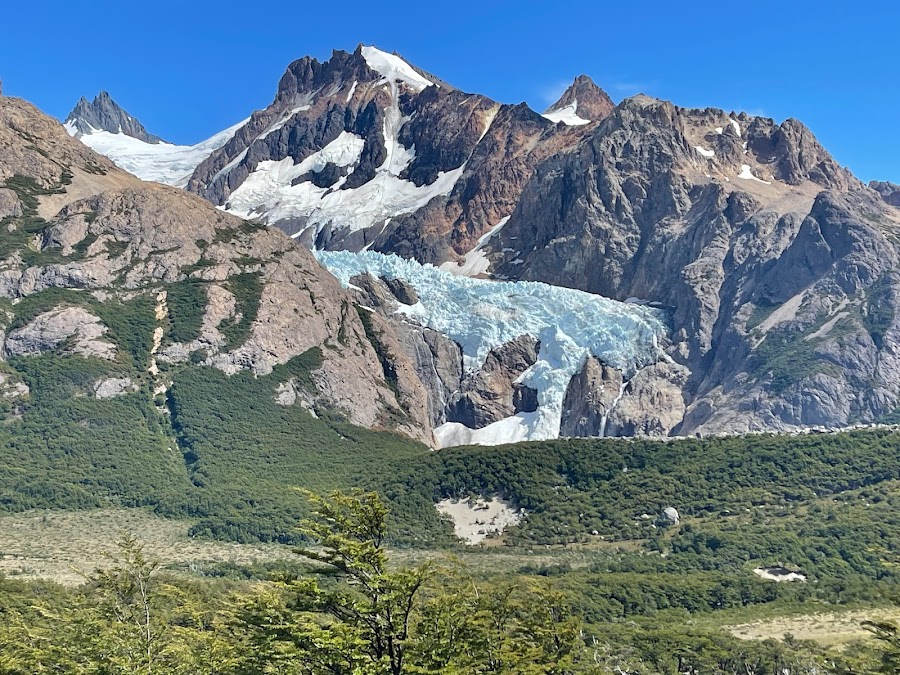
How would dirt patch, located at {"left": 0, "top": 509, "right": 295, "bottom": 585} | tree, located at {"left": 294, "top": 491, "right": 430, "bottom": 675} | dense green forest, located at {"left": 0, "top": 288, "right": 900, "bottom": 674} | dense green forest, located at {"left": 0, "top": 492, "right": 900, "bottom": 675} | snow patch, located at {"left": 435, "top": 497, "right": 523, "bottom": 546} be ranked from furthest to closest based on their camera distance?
snow patch, located at {"left": 435, "top": 497, "right": 523, "bottom": 546}
dirt patch, located at {"left": 0, "top": 509, "right": 295, "bottom": 585}
dense green forest, located at {"left": 0, "top": 288, "right": 900, "bottom": 674}
dense green forest, located at {"left": 0, "top": 492, "right": 900, "bottom": 675}
tree, located at {"left": 294, "top": 491, "right": 430, "bottom": 675}

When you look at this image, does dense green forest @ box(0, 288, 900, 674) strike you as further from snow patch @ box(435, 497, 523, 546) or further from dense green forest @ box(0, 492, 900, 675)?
snow patch @ box(435, 497, 523, 546)

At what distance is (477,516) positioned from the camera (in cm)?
16912

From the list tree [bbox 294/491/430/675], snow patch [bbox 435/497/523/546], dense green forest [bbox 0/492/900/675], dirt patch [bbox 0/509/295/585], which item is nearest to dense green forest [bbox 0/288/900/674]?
dense green forest [bbox 0/492/900/675]

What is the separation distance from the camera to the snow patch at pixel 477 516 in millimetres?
163000

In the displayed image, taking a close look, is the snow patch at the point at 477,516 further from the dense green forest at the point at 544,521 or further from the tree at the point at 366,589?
the tree at the point at 366,589

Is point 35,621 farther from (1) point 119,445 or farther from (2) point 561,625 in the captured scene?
(1) point 119,445

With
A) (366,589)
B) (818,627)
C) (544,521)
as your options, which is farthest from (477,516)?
(366,589)

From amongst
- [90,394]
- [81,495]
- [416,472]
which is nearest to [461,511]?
[416,472]

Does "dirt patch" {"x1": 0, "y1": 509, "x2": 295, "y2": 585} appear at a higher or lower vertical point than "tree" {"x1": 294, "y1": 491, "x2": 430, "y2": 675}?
higher

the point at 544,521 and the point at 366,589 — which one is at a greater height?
the point at 544,521

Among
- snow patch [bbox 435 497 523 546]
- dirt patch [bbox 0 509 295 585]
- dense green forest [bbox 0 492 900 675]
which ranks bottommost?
dense green forest [bbox 0 492 900 675]

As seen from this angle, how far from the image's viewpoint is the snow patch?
535 ft

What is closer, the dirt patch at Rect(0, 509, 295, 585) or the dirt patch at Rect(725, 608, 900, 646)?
the dirt patch at Rect(725, 608, 900, 646)

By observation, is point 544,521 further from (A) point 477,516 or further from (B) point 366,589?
(B) point 366,589
